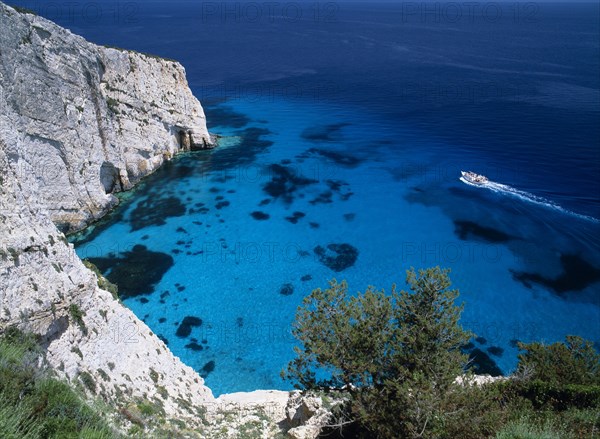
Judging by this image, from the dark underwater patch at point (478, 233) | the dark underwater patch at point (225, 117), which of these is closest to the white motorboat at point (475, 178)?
the dark underwater patch at point (478, 233)

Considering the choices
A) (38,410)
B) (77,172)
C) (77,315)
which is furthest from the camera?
(77,172)

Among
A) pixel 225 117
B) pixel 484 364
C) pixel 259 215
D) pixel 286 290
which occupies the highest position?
pixel 225 117

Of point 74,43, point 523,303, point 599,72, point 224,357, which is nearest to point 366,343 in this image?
point 224,357

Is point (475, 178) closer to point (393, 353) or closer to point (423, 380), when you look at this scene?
point (393, 353)

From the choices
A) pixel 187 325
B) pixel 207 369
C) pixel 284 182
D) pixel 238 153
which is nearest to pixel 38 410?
pixel 207 369

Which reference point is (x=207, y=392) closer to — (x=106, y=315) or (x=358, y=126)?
(x=106, y=315)

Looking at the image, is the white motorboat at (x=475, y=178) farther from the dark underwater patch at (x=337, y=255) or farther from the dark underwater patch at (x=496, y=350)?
the dark underwater patch at (x=496, y=350)

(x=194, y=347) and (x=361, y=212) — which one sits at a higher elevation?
(x=361, y=212)

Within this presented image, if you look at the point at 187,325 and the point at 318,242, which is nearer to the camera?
the point at 187,325

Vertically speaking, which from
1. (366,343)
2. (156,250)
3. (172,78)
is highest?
(172,78)
